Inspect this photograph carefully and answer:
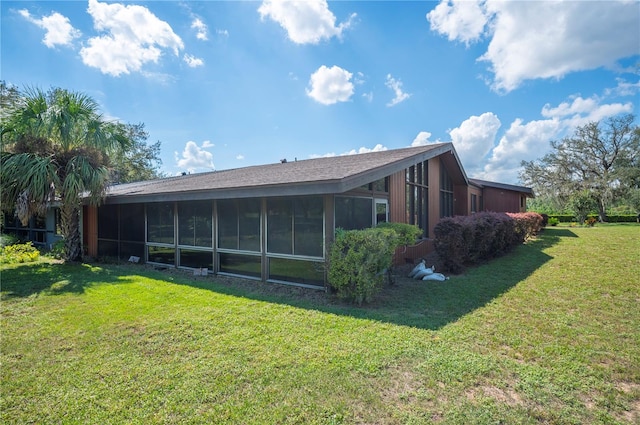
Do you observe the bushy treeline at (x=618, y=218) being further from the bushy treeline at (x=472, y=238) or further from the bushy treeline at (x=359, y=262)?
the bushy treeline at (x=359, y=262)

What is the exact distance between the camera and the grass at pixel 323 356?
264cm

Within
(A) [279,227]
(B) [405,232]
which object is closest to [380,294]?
(B) [405,232]

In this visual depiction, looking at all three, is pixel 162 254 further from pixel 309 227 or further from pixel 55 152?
pixel 309 227

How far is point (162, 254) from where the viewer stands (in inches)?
384

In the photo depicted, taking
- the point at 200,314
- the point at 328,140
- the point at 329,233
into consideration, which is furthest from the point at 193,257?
the point at 328,140

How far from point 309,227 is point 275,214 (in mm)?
1015

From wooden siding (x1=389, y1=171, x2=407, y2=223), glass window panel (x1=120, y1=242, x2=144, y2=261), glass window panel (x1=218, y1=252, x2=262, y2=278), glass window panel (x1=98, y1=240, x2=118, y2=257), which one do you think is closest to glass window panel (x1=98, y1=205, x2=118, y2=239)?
glass window panel (x1=98, y1=240, x2=118, y2=257)

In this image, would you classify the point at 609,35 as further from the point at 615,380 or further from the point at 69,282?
the point at 69,282

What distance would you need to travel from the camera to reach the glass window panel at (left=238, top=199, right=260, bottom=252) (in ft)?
24.3

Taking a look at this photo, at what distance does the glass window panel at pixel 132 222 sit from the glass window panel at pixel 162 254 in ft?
2.13

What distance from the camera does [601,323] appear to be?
175 inches

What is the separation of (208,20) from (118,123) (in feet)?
14.8

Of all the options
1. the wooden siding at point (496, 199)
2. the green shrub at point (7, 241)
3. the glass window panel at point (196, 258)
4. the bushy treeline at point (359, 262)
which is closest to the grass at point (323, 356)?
the bushy treeline at point (359, 262)

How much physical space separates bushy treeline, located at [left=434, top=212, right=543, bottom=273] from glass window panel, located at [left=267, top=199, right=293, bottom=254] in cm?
393
